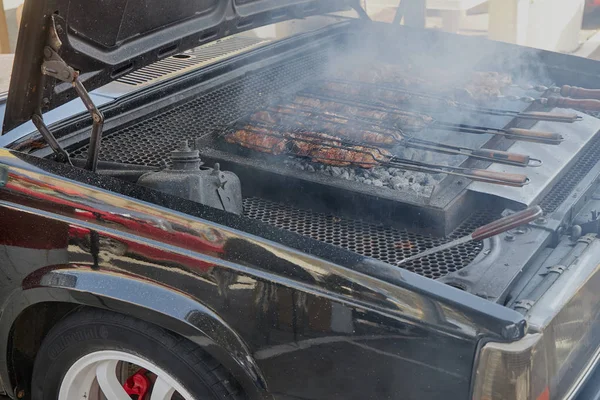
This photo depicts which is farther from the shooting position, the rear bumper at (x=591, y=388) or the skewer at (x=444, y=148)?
the skewer at (x=444, y=148)

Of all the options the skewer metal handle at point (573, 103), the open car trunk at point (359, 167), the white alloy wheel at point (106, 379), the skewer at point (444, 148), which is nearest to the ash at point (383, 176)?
the open car trunk at point (359, 167)

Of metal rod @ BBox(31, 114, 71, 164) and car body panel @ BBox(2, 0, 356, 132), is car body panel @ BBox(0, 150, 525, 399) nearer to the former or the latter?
metal rod @ BBox(31, 114, 71, 164)

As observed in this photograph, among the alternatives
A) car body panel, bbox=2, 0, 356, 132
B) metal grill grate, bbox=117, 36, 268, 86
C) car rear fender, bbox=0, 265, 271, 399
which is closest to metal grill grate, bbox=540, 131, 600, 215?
car rear fender, bbox=0, 265, 271, 399

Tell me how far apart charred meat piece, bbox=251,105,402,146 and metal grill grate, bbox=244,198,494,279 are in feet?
1.56

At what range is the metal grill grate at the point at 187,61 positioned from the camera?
3338 mm

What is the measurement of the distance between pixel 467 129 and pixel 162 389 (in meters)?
1.68

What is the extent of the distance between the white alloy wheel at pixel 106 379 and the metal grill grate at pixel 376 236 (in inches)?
27.6

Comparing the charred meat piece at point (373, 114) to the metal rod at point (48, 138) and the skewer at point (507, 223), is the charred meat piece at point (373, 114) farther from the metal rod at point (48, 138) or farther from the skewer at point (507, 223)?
the metal rod at point (48, 138)

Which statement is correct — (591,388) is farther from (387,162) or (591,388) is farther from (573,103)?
(573,103)

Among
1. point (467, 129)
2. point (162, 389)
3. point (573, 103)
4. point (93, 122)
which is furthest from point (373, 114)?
point (162, 389)

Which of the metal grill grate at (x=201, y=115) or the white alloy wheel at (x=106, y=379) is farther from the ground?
the metal grill grate at (x=201, y=115)

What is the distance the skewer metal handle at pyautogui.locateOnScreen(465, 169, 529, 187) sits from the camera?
2.42m

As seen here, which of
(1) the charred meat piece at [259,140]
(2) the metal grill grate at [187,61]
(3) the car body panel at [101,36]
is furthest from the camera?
(2) the metal grill grate at [187,61]

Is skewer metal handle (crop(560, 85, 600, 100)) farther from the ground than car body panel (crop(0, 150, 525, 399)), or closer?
farther from the ground
